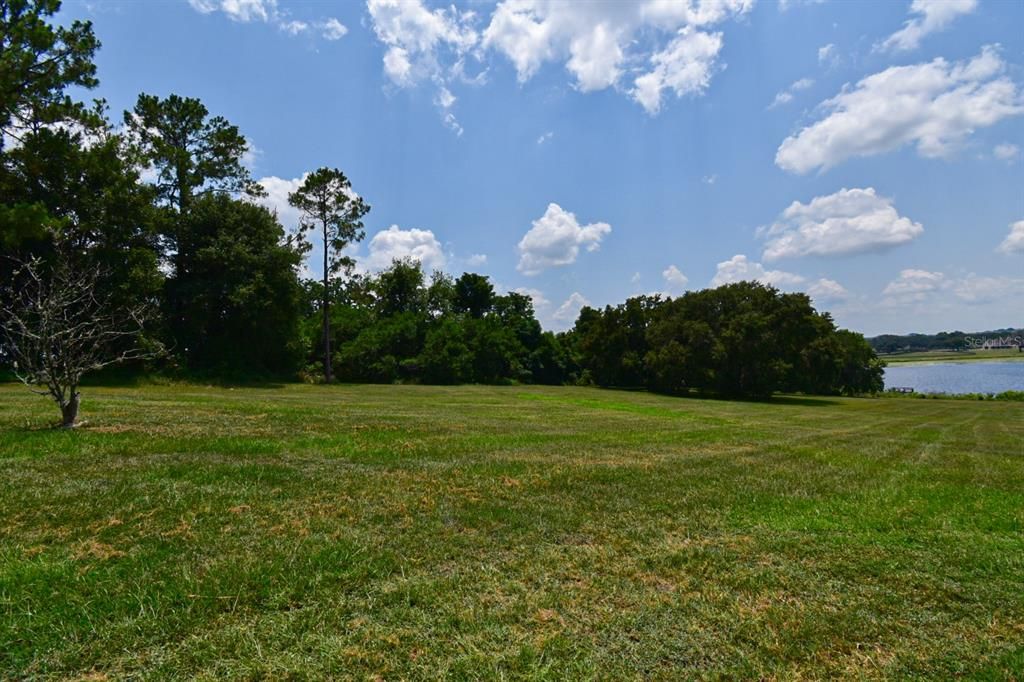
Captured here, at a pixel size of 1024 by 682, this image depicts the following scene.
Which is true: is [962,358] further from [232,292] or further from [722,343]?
[232,292]

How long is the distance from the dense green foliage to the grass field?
111 ft

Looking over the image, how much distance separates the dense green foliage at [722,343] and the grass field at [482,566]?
1334 inches

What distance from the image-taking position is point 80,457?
7.65m

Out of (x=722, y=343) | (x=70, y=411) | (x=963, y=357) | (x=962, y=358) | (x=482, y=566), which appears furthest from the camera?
(x=963, y=357)

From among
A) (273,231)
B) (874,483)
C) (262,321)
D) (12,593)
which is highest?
(273,231)

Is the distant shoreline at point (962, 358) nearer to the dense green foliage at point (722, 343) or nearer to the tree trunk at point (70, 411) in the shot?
the dense green foliage at point (722, 343)

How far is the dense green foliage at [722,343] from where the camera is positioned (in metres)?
41.4

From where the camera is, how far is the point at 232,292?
29.8m

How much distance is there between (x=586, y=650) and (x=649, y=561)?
178cm

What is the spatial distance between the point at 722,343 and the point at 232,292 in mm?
37923

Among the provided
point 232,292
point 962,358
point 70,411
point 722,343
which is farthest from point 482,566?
point 962,358

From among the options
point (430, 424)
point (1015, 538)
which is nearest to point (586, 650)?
point (1015, 538)

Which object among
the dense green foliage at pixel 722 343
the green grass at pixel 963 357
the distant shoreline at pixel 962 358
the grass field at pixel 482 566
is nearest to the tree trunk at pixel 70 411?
the grass field at pixel 482 566

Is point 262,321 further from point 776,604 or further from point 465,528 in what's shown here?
point 776,604
